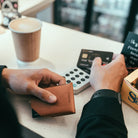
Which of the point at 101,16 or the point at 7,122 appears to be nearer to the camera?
the point at 7,122

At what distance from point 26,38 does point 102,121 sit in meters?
0.45

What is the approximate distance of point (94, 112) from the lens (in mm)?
617

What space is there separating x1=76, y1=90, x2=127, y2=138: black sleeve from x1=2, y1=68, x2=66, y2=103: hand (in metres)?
0.13

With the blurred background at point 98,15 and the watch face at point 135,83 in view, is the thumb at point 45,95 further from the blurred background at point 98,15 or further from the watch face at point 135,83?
the blurred background at point 98,15

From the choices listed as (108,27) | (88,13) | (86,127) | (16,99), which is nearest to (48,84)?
(16,99)

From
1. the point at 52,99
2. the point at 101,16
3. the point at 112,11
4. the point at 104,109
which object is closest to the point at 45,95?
the point at 52,99

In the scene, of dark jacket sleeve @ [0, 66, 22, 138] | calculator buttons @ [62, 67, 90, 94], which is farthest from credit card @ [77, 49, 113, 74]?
dark jacket sleeve @ [0, 66, 22, 138]

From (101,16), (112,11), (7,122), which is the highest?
(7,122)

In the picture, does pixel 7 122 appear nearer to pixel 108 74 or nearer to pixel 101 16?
pixel 108 74

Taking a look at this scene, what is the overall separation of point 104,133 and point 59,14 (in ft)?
7.99

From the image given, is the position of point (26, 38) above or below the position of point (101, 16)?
above

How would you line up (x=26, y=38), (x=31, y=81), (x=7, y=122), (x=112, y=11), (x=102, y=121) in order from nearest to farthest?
1. (x=7, y=122)
2. (x=102, y=121)
3. (x=31, y=81)
4. (x=26, y=38)
5. (x=112, y=11)

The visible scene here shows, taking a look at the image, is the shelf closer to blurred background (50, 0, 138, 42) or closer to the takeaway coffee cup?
blurred background (50, 0, 138, 42)

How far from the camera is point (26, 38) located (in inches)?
32.0
